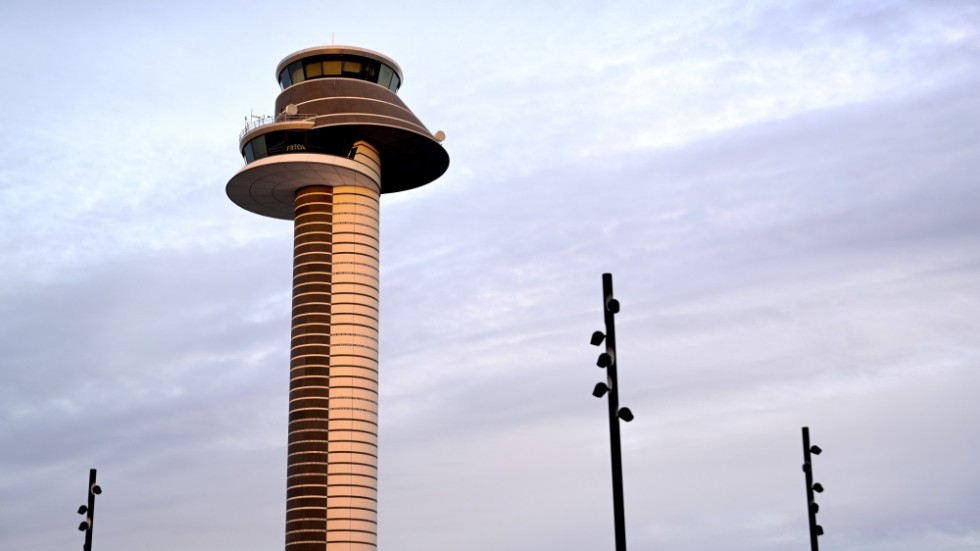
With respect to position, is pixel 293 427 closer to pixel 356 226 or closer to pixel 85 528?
pixel 356 226

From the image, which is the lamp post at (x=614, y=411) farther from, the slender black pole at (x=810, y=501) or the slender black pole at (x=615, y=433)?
the slender black pole at (x=810, y=501)

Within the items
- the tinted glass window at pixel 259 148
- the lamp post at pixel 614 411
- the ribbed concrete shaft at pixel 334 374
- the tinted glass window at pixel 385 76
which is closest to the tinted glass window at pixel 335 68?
the tinted glass window at pixel 385 76

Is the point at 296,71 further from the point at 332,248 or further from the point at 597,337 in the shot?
the point at 597,337

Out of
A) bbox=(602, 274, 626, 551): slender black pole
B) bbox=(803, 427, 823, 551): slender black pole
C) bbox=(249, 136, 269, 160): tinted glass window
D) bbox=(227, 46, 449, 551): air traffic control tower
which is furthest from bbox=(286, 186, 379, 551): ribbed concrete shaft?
bbox=(602, 274, 626, 551): slender black pole

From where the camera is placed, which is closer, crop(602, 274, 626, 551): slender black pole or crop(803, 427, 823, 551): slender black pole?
crop(602, 274, 626, 551): slender black pole

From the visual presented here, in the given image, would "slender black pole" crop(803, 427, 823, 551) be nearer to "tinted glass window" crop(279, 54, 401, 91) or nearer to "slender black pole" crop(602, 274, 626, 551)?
"slender black pole" crop(602, 274, 626, 551)

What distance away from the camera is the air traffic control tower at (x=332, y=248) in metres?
96.8

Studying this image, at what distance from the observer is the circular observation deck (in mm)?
102375

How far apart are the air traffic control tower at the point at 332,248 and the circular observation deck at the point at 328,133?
0.11m

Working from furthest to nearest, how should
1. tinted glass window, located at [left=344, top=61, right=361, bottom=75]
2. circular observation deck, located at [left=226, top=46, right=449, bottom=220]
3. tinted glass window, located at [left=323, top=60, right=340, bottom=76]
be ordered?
tinted glass window, located at [left=344, top=61, right=361, bottom=75], tinted glass window, located at [left=323, top=60, right=340, bottom=76], circular observation deck, located at [left=226, top=46, right=449, bottom=220]

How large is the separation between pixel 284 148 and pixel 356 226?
341 inches

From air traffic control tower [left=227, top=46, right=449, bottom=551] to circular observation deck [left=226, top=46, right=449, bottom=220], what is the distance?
109 mm

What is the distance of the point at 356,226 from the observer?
10281 cm

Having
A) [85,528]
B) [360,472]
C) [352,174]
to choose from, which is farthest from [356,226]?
[85,528]
